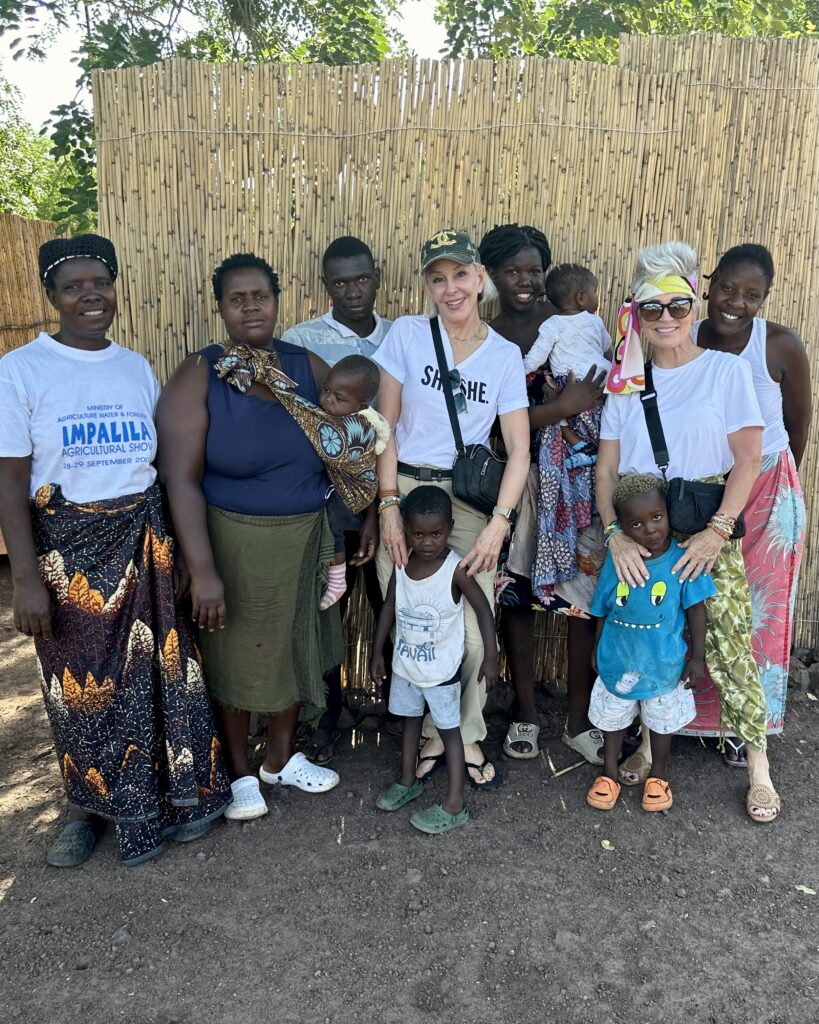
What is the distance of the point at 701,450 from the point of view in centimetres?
281

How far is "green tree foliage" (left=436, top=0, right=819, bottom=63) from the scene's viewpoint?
257 inches

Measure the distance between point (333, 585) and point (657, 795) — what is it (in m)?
1.53

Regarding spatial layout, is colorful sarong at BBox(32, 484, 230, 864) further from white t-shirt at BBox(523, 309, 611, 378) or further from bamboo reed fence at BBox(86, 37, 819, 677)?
white t-shirt at BBox(523, 309, 611, 378)

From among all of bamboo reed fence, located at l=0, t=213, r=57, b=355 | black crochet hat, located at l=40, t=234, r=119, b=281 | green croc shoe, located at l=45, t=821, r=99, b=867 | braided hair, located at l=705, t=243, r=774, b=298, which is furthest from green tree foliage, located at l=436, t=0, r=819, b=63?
green croc shoe, located at l=45, t=821, r=99, b=867

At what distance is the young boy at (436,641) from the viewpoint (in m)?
2.91

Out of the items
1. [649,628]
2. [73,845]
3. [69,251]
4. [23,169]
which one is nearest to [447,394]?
[649,628]

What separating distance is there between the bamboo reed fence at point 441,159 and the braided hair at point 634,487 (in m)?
1.34

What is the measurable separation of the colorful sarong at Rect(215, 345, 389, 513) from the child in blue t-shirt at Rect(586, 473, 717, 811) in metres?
0.93

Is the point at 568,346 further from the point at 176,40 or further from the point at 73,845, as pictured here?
the point at 176,40

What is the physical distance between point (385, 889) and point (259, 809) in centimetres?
63

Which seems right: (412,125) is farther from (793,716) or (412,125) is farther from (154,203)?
(793,716)

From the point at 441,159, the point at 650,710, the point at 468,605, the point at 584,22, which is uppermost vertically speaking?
the point at 584,22

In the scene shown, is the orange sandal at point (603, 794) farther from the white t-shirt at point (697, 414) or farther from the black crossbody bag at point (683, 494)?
the white t-shirt at point (697, 414)

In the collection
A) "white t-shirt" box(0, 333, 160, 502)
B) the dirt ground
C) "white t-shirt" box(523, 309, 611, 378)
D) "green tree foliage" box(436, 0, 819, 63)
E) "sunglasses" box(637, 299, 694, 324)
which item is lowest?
the dirt ground
